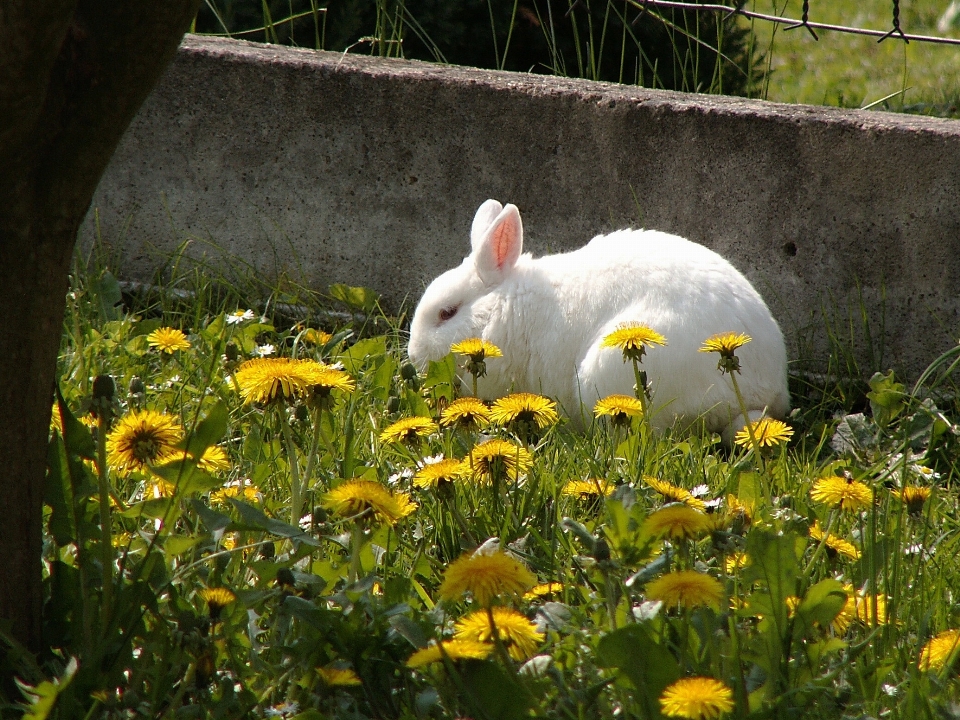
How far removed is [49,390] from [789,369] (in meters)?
2.48

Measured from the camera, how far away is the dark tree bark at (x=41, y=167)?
1.22 m

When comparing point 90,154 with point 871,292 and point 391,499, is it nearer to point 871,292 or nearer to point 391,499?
point 391,499

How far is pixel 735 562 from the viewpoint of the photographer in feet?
5.33

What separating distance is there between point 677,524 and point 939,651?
17.8 inches

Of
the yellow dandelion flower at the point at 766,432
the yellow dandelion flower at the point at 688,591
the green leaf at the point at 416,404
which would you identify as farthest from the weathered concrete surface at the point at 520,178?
the yellow dandelion flower at the point at 688,591

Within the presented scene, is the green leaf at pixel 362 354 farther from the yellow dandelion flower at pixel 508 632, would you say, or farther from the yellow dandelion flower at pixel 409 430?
the yellow dandelion flower at pixel 508 632

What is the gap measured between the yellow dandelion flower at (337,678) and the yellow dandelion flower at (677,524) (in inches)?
17.3

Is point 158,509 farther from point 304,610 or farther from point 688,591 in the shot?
point 688,591

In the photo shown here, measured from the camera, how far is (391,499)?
1.50 metres

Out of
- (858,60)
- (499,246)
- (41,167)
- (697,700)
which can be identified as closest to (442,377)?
(499,246)

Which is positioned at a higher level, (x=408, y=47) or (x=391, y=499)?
(x=408, y=47)

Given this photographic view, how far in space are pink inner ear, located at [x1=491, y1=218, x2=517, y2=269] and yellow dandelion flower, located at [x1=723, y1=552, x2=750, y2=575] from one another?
65.9 inches

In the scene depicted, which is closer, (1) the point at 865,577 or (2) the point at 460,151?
(1) the point at 865,577

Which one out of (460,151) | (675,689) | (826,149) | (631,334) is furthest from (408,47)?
(675,689)
